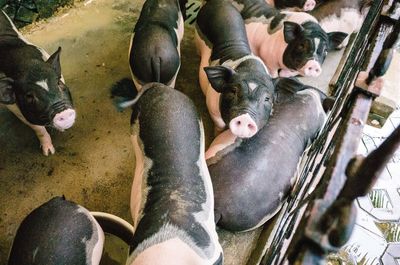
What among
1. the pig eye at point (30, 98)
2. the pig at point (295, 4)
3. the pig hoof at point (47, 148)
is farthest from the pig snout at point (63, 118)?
the pig at point (295, 4)

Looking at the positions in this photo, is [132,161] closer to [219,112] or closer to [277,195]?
[219,112]

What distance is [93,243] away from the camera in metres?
1.48

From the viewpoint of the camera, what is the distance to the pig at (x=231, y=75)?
173cm

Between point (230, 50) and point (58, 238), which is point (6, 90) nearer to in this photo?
point (58, 238)

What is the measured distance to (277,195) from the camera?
1.78m

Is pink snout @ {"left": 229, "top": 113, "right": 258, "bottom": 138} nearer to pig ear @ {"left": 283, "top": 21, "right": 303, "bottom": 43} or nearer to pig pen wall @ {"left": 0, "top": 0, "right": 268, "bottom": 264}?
pig pen wall @ {"left": 0, "top": 0, "right": 268, "bottom": 264}

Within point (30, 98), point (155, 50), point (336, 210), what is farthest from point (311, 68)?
point (336, 210)

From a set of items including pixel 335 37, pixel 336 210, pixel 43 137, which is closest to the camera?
pixel 336 210

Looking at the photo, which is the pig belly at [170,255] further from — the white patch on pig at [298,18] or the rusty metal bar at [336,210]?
the white patch on pig at [298,18]

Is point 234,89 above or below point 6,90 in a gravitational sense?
above

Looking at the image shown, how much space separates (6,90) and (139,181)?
68 cm

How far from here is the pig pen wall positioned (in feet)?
6.17

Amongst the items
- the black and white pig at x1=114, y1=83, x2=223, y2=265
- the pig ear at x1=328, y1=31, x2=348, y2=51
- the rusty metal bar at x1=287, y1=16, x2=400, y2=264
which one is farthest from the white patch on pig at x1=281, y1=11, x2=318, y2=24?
the rusty metal bar at x1=287, y1=16, x2=400, y2=264

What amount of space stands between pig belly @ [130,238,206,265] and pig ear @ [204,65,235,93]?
0.75m
